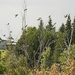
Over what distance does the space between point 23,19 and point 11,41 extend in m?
0.78

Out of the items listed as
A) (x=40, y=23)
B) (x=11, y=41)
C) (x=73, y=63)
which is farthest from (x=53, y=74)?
(x=11, y=41)

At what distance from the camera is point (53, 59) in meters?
37.6

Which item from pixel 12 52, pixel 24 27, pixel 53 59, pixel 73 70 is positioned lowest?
pixel 53 59

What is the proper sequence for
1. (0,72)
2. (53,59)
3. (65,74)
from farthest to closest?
(53,59), (0,72), (65,74)

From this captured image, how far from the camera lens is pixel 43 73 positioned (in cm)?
1363

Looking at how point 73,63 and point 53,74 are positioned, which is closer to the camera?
point 73,63

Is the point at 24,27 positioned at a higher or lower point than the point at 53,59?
higher

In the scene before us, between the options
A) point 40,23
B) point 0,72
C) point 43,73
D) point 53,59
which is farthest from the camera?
point 53,59

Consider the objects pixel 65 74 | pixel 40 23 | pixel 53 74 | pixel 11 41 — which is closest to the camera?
pixel 11 41

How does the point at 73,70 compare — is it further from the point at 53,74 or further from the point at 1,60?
the point at 1,60

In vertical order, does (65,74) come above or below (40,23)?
below

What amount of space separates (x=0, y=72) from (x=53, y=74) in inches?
109

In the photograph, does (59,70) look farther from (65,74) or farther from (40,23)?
(40,23)

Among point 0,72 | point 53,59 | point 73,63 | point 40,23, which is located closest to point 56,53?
point 53,59
